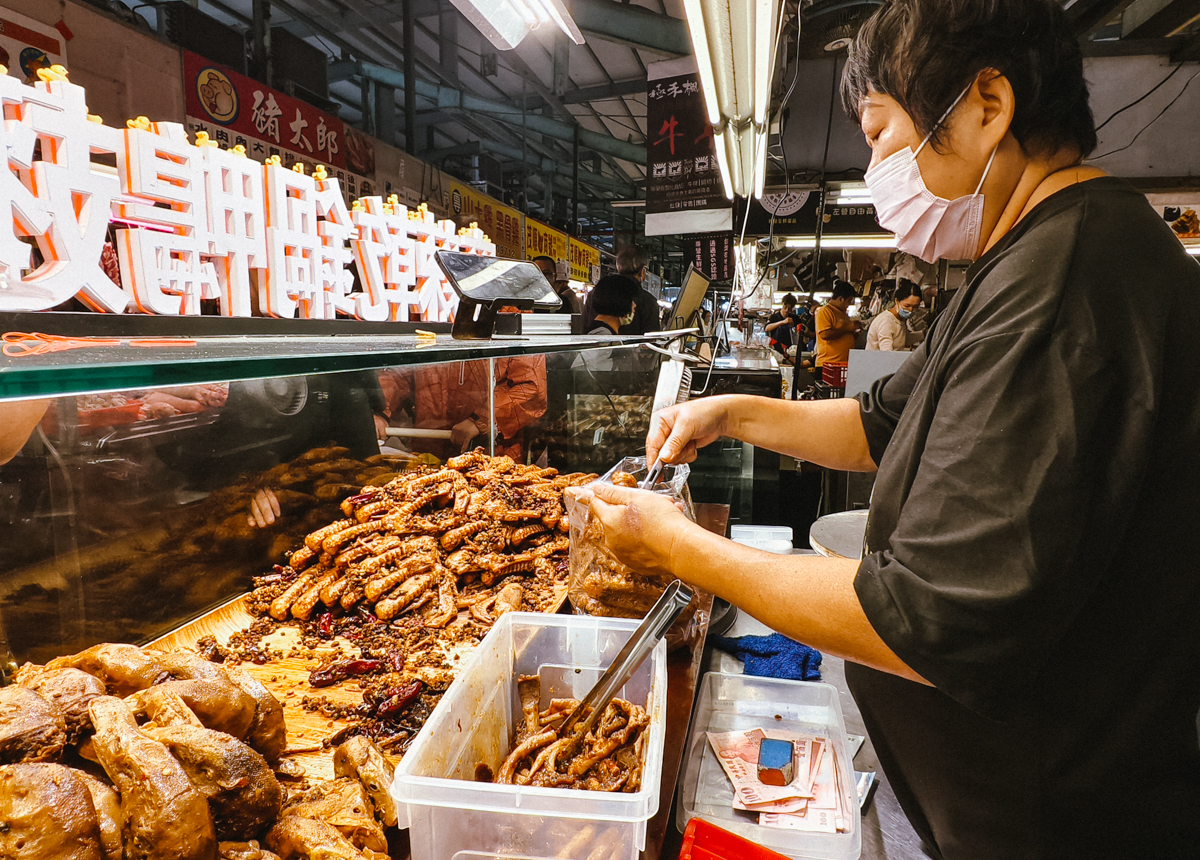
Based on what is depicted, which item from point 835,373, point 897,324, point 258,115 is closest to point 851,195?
point 897,324

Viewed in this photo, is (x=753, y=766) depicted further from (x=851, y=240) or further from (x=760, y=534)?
(x=851, y=240)

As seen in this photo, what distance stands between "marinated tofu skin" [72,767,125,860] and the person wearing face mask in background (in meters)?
0.89

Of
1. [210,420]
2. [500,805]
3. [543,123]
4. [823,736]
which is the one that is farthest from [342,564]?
[543,123]

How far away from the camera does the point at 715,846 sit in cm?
116

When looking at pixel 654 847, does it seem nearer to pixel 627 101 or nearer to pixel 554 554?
pixel 554 554

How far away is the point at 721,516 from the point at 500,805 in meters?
2.16

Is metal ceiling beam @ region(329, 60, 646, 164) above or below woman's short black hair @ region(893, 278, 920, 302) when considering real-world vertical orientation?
above

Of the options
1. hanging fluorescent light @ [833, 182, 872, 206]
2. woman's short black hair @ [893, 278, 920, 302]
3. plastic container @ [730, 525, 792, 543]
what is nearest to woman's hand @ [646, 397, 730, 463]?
plastic container @ [730, 525, 792, 543]

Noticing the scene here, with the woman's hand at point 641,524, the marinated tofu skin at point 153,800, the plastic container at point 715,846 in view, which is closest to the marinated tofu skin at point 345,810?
the marinated tofu skin at point 153,800

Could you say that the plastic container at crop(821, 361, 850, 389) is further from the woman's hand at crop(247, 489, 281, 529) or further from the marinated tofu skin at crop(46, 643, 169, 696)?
the marinated tofu skin at crop(46, 643, 169, 696)

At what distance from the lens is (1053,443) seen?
841 millimetres

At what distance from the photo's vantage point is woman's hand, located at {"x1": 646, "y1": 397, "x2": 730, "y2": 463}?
1.82 metres

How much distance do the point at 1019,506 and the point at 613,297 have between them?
15.9 ft

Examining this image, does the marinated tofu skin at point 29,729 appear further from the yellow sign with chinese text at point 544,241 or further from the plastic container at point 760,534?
the yellow sign with chinese text at point 544,241
